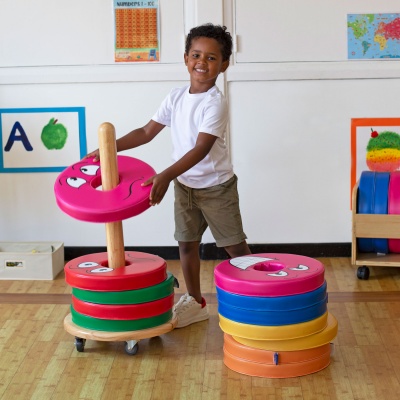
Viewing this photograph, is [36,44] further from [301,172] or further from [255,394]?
[255,394]

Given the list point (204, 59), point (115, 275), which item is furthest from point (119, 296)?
point (204, 59)

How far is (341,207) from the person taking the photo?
4.04 metres

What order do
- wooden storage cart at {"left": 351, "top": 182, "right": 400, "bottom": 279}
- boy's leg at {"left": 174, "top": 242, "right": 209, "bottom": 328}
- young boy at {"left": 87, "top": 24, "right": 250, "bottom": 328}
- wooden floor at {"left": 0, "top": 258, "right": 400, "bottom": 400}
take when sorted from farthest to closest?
wooden storage cart at {"left": 351, "top": 182, "right": 400, "bottom": 279} → boy's leg at {"left": 174, "top": 242, "right": 209, "bottom": 328} → young boy at {"left": 87, "top": 24, "right": 250, "bottom": 328} → wooden floor at {"left": 0, "top": 258, "right": 400, "bottom": 400}

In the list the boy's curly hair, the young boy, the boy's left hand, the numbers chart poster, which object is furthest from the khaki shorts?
the numbers chart poster

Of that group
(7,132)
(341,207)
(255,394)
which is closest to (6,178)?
(7,132)

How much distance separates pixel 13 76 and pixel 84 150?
0.52 metres

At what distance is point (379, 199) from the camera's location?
12.0 ft

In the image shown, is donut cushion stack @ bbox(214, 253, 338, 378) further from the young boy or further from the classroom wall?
the classroom wall

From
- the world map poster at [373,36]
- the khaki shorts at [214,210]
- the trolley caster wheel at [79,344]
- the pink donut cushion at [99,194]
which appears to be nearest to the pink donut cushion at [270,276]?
the khaki shorts at [214,210]

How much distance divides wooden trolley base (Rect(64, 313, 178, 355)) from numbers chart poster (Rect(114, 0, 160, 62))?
1607mm

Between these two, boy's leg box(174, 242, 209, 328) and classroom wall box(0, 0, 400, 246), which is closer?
boy's leg box(174, 242, 209, 328)

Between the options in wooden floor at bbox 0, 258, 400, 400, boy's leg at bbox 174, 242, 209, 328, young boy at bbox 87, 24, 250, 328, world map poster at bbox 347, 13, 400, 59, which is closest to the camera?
wooden floor at bbox 0, 258, 400, 400

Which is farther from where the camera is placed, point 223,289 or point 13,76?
point 13,76

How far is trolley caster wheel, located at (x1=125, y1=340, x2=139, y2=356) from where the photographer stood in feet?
9.04
